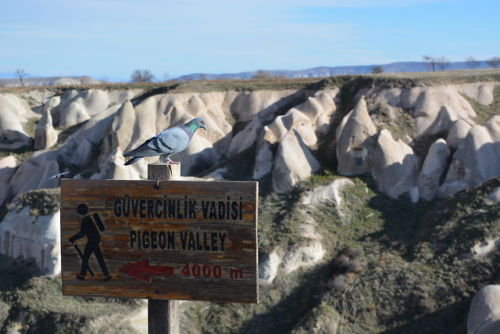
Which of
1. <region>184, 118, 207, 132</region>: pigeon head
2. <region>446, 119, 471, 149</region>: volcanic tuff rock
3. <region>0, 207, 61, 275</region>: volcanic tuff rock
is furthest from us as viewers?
<region>446, 119, 471, 149</region>: volcanic tuff rock

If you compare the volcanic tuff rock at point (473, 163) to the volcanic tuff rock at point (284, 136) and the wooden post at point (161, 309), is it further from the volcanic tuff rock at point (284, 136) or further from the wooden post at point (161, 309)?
the wooden post at point (161, 309)

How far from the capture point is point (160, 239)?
4.79m

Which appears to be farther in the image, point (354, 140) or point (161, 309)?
point (354, 140)

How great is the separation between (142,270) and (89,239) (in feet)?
1.64

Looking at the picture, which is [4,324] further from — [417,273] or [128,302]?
[417,273]

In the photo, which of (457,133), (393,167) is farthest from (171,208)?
(457,133)

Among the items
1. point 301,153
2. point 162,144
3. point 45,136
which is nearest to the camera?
point 162,144

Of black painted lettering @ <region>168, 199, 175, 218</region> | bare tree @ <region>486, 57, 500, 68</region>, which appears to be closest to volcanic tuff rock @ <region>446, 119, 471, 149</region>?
black painted lettering @ <region>168, 199, 175, 218</region>

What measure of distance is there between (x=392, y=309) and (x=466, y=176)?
7.83m

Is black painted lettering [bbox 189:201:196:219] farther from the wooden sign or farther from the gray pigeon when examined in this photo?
the gray pigeon

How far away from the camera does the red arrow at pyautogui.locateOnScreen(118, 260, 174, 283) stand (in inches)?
189

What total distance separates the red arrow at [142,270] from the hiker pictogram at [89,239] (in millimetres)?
175

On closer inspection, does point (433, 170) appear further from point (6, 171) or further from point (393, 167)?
point (6, 171)

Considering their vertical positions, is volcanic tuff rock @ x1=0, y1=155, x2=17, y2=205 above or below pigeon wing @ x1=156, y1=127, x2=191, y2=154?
below
